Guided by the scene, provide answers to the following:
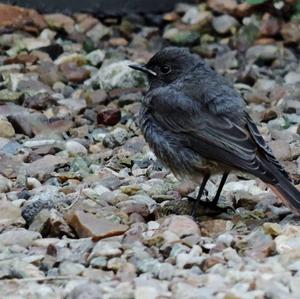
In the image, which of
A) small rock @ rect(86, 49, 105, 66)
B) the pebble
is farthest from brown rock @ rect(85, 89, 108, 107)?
the pebble

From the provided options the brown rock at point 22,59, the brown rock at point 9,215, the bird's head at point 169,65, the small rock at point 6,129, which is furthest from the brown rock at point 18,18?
the brown rock at point 9,215

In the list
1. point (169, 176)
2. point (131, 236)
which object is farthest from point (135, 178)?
point (131, 236)

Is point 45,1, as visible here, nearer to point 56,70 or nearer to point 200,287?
point 56,70

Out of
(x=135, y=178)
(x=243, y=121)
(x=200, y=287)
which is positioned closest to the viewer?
(x=200, y=287)

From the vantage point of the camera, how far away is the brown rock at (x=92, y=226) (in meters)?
6.42

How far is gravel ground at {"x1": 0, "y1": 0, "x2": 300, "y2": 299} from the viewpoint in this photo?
5828mm

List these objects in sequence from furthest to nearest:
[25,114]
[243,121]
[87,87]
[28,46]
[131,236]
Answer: [28,46] → [87,87] → [25,114] → [243,121] → [131,236]

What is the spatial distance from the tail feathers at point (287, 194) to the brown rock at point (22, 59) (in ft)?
13.7

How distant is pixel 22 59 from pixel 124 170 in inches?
102

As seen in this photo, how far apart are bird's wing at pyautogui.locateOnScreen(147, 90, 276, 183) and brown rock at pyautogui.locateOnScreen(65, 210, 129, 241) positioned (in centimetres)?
77

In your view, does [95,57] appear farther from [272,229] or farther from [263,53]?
[272,229]

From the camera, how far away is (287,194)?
21.9 feet

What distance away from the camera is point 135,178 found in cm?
789

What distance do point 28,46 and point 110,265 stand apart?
5040 millimetres
